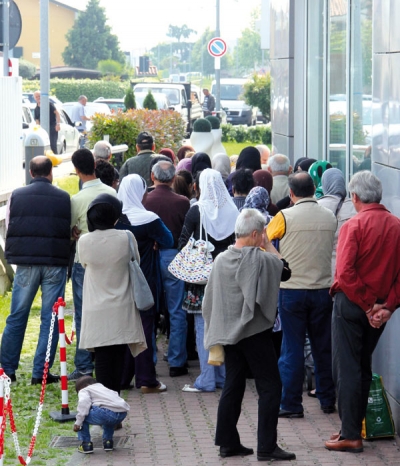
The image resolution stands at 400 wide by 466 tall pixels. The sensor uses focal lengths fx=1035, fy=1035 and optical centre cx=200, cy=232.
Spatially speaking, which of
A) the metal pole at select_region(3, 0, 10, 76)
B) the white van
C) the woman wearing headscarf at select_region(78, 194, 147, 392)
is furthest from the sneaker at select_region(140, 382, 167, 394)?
the white van

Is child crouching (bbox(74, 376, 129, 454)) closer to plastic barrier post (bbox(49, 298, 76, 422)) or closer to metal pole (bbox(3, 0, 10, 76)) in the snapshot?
plastic barrier post (bbox(49, 298, 76, 422))

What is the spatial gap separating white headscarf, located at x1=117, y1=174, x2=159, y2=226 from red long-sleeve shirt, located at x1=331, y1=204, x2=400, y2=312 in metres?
2.29

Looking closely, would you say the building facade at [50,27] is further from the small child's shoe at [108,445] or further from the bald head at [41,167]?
the small child's shoe at [108,445]

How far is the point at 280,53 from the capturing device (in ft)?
51.9

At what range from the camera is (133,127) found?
19266 millimetres

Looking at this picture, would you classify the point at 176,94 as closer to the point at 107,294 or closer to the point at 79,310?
the point at 79,310

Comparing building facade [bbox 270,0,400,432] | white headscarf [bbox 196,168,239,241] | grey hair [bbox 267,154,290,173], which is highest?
building facade [bbox 270,0,400,432]

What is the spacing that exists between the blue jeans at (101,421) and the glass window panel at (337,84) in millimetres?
5699

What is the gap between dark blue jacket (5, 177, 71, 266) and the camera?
899 centimetres

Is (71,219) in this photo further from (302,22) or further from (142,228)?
(302,22)

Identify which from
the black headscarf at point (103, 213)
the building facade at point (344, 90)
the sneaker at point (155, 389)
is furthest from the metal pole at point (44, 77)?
the black headscarf at point (103, 213)

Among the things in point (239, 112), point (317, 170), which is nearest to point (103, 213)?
point (317, 170)

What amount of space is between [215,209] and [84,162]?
1264 millimetres

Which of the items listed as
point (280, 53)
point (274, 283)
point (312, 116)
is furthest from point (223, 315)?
point (280, 53)
